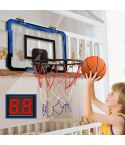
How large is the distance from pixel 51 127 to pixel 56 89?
0.90 feet

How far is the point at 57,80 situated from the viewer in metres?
1.62

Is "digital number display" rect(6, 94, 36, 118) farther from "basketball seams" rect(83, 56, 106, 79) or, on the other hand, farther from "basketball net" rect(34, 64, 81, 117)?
"basketball seams" rect(83, 56, 106, 79)

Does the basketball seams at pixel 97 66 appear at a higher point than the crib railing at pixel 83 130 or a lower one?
higher

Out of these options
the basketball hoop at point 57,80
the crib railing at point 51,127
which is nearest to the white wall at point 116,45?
the basketball hoop at point 57,80

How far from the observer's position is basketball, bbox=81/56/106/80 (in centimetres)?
151

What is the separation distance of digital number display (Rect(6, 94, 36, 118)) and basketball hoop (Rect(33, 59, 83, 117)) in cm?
9

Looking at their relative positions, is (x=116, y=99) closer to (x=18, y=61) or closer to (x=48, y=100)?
(x=48, y=100)

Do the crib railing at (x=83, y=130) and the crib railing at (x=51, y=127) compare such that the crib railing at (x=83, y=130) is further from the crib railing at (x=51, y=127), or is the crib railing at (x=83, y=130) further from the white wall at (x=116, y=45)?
the white wall at (x=116, y=45)

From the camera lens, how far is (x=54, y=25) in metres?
1.71

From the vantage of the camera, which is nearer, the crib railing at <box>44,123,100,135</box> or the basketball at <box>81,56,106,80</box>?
the basketball at <box>81,56,106,80</box>

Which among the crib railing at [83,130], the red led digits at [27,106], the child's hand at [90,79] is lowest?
the crib railing at [83,130]

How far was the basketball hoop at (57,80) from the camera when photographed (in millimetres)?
1568

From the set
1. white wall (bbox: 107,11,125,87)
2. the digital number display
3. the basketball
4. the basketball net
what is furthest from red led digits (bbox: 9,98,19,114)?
white wall (bbox: 107,11,125,87)
